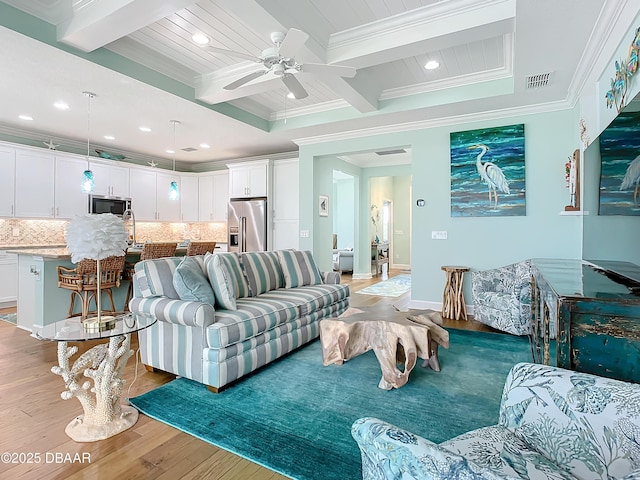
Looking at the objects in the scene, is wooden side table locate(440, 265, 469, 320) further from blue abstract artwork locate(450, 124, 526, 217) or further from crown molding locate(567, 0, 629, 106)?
crown molding locate(567, 0, 629, 106)

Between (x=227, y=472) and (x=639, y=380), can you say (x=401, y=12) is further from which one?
(x=227, y=472)

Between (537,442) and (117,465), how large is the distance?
183 cm

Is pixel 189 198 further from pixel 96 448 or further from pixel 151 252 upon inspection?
pixel 96 448

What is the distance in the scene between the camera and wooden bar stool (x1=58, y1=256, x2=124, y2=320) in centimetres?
360

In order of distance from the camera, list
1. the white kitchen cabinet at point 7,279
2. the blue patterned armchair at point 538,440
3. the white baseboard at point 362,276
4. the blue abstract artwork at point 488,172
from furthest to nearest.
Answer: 1. the white baseboard at point 362,276
2. the white kitchen cabinet at point 7,279
3. the blue abstract artwork at point 488,172
4. the blue patterned armchair at point 538,440

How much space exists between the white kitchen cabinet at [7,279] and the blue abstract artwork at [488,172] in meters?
6.63

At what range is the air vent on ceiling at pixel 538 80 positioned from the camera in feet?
11.5

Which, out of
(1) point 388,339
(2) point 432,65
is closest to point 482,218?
(2) point 432,65

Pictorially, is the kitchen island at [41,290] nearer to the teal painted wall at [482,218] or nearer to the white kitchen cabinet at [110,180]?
the white kitchen cabinet at [110,180]

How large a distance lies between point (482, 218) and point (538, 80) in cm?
174

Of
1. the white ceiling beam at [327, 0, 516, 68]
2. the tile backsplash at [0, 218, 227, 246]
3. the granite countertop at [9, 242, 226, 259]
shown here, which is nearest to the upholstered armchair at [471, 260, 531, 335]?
the white ceiling beam at [327, 0, 516, 68]

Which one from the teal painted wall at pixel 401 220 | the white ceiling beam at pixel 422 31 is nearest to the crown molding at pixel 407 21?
the white ceiling beam at pixel 422 31

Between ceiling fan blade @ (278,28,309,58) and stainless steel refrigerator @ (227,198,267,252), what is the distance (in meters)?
4.14

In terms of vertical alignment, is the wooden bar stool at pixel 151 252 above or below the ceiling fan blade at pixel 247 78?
below
